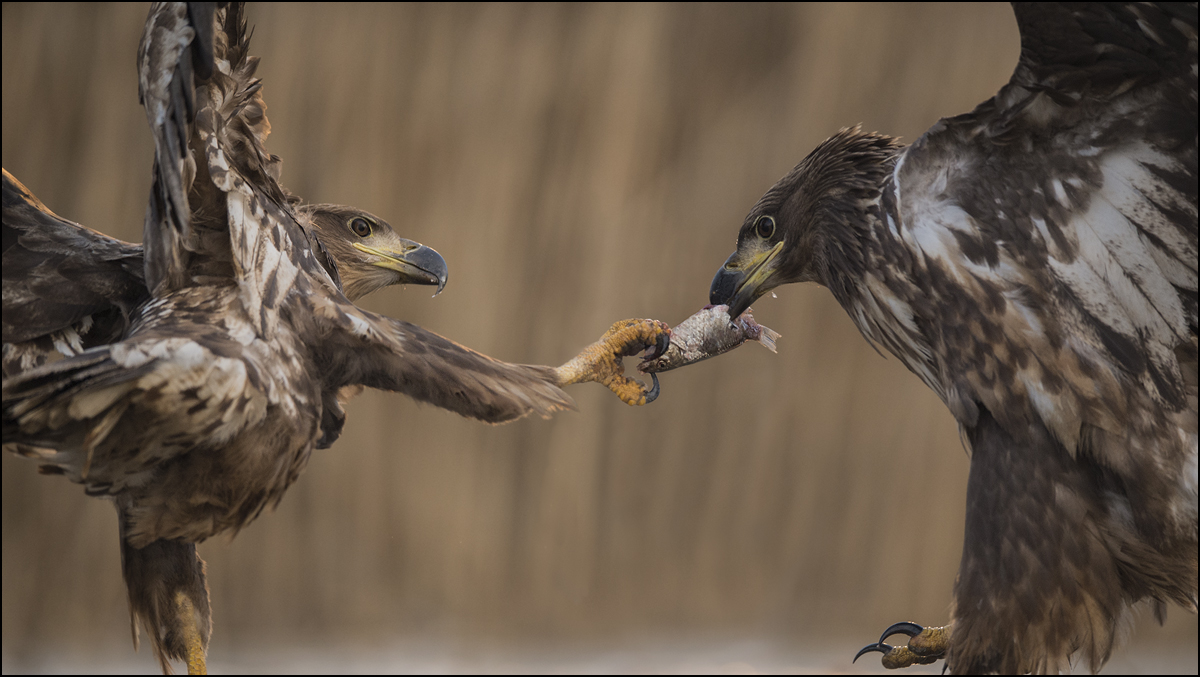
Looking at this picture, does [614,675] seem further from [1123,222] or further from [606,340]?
[1123,222]

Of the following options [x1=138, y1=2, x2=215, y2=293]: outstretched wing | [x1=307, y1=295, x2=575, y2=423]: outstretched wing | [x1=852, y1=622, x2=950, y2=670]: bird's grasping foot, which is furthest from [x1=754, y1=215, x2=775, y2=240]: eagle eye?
[x1=138, y1=2, x2=215, y2=293]: outstretched wing

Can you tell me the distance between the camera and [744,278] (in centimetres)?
223

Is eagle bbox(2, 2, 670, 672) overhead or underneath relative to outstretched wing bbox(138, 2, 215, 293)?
underneath

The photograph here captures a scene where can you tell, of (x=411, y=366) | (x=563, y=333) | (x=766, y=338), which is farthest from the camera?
(x=563, y=333)

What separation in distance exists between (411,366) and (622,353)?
62cm

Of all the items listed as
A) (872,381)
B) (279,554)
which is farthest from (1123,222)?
(279,554)

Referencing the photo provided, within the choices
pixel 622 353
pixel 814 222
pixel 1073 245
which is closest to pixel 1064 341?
pixel 1073 245

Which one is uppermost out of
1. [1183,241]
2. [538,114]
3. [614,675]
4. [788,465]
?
[538,114]

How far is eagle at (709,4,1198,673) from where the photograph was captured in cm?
164

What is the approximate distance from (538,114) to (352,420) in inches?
67.3

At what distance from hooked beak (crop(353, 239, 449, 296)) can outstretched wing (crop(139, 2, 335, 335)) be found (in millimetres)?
540

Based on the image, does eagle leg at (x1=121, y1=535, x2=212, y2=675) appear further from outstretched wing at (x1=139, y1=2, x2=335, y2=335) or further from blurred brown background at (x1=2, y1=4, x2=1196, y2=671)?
blurred brown background at (x1=2, y1=4, x2=1196, y2=671)

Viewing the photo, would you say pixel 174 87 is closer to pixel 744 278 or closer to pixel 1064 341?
pixel 744 278

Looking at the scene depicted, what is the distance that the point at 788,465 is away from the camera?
15.0 ft
